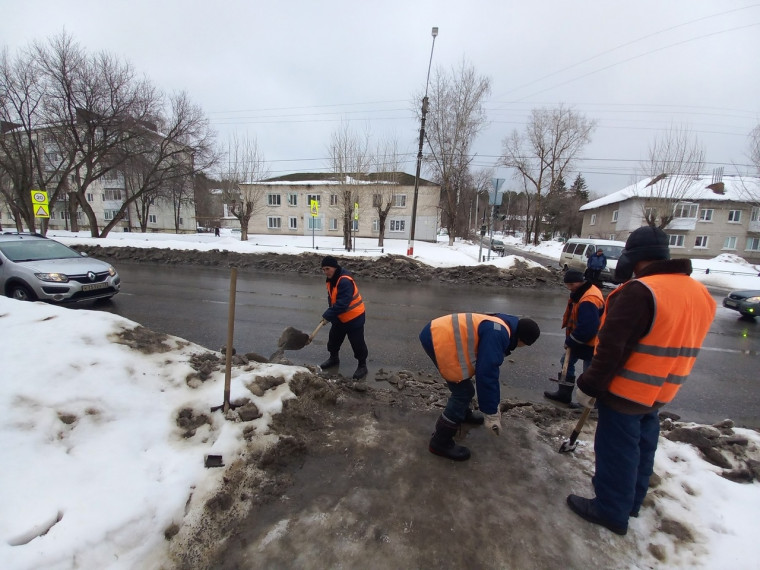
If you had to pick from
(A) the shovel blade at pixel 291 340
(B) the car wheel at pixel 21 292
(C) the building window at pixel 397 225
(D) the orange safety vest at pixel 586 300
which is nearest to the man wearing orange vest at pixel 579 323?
(D) the orange safety vest at pixel 586 300

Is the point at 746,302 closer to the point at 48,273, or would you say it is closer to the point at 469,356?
the point at 469,356

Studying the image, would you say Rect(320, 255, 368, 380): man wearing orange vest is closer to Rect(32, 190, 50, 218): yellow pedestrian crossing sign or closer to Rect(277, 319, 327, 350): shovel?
Rect(277, 319, 327, 350): shovel

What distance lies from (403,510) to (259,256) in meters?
14.5

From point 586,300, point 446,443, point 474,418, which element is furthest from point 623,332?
point 586,300

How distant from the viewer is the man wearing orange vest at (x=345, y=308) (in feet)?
15.0

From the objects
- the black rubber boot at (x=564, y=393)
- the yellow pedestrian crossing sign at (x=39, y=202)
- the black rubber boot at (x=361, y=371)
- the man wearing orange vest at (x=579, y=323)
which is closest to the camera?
the man wearing orange vest at (x=579, y=323)

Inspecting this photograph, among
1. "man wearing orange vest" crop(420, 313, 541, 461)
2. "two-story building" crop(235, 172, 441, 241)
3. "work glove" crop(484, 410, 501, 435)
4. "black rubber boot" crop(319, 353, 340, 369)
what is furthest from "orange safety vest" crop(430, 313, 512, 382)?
"two-story building" crop(235, 172, 441, 241)

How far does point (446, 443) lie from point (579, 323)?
2.35 metres

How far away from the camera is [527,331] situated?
8.95 ft

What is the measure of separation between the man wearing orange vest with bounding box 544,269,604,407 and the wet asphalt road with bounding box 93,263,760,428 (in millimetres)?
348

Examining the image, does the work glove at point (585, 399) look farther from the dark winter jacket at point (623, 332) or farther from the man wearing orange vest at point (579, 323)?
the man wearing orange vest at point (579, 323)

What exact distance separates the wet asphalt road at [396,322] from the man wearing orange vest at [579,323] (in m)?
0.35

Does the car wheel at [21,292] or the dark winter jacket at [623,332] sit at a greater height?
the dark winter jacket at [623,332]

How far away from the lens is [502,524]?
2279 millimetres
